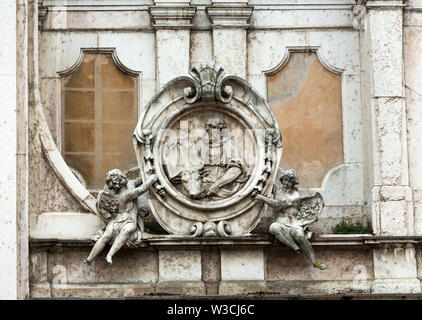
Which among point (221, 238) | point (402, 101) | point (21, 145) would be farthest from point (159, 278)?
point (402, 101)

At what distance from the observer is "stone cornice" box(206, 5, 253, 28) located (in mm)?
18688

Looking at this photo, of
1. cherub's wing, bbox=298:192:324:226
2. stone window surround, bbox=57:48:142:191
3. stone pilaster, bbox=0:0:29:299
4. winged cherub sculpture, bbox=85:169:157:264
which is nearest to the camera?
stone pilaster, bbox=0:0:29:299

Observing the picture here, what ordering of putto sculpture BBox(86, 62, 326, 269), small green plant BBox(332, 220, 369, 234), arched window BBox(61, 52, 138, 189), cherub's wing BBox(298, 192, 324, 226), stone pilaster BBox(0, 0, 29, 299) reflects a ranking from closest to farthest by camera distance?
stone pilaster BBox(0, 0, 29, 299) → putto sculpture BBox(86, 62, 326, 269) → cherub's wing BBox(298, 192, 324, 226) → small green plant BBox(332, 220, 369, 234) → arched window BBox(61, 52, 138, 189)

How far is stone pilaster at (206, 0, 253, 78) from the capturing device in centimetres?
1862

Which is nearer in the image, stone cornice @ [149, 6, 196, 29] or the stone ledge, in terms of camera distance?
the stone ledge

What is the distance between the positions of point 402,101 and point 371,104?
12.5 inches

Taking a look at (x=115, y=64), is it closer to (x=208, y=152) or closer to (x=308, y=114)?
(x=208, y=152)

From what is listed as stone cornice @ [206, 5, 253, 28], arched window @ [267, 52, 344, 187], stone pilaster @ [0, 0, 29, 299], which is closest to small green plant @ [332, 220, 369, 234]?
arched window @ [267, 52, 344, 187]

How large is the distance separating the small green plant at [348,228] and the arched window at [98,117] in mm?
2214

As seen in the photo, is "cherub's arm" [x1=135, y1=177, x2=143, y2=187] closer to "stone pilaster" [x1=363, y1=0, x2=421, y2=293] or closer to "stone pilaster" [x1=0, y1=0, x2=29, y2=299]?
"stone pilaster" [x1=0, y1=0, x2=29, y2=299]

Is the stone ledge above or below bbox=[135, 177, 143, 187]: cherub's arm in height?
below

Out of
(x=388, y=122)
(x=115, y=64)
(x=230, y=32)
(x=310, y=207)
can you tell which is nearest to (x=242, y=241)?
(x=310, y=207)

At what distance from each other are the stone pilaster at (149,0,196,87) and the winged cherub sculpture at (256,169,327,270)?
71.9 inches

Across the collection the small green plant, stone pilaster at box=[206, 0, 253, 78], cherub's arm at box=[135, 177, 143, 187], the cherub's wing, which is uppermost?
stone pilaster at box=[206, 0, 253, 78]
